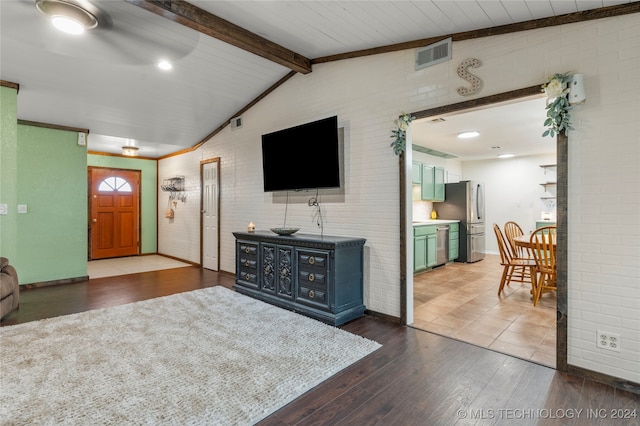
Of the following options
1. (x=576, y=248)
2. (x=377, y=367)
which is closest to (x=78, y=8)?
(x=377, y=367)

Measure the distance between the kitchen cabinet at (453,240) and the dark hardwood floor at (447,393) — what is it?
402cm

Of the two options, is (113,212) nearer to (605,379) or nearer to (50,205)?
(50,205)

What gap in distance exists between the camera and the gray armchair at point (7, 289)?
137 inches

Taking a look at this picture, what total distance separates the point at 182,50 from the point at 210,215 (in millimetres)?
3277

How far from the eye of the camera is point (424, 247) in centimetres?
566

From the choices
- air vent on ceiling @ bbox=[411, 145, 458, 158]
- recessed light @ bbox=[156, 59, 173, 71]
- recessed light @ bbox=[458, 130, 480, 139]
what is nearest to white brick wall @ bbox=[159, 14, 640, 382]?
recessed light @ bbox=[156, 59, 173, 71]

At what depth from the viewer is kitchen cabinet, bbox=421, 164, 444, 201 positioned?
654cm

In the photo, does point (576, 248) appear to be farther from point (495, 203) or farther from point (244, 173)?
point (495, 203)

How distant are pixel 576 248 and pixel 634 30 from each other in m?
1.49

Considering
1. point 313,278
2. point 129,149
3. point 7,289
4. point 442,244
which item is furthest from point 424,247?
point 129,149

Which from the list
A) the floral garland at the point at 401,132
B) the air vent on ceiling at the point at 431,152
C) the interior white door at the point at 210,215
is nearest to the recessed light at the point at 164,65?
the interior white door at the point at 210,215

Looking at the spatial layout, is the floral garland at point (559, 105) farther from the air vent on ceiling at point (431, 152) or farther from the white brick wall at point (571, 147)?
the air vent on ceiling at point (431, 152)

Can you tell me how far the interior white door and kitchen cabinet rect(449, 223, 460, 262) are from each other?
4.66m

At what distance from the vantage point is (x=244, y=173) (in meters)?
5.36
